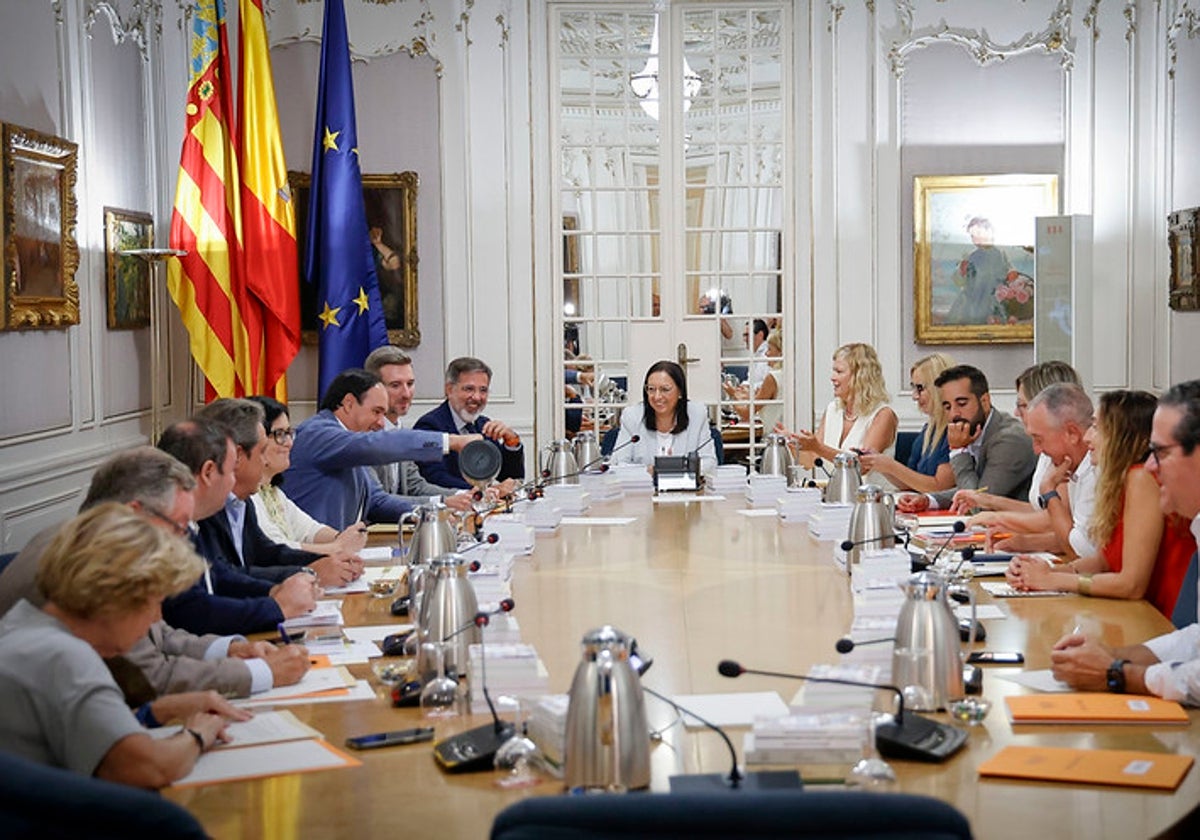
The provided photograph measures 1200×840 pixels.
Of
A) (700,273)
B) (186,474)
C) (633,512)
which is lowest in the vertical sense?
(633,512)

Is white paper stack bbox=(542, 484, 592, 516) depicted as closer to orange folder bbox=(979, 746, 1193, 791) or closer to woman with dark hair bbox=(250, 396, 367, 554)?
woman with dark hair bbox=(250, 396, 367, 554)

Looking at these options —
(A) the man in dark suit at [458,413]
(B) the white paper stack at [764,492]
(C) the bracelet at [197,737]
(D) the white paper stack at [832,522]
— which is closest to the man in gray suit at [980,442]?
(B) the white paper stack at [764,492]

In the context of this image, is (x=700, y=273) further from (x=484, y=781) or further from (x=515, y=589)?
(x=484, y=781)

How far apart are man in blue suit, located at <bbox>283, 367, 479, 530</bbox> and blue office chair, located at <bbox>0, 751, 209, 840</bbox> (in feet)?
13.1

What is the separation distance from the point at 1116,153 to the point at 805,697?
289 inches

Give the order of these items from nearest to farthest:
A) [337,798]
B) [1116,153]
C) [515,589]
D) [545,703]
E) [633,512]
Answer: [337,798], [545,703], [515,589], [633,512], [1116,153]

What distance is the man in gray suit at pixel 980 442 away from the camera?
6.32 metres

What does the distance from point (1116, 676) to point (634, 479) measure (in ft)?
13.2

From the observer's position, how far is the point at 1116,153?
29.9 feet

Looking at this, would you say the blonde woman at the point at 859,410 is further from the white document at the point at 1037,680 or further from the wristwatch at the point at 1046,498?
the white document at the point at 1037,680

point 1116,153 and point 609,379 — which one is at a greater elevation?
point 1116,153

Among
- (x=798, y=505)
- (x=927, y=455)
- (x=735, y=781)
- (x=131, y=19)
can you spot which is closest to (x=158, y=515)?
(x=735, y=781)

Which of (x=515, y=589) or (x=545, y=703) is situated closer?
(x=545, y=703)

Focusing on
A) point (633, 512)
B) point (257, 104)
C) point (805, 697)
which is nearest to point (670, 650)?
point (805, 697)
